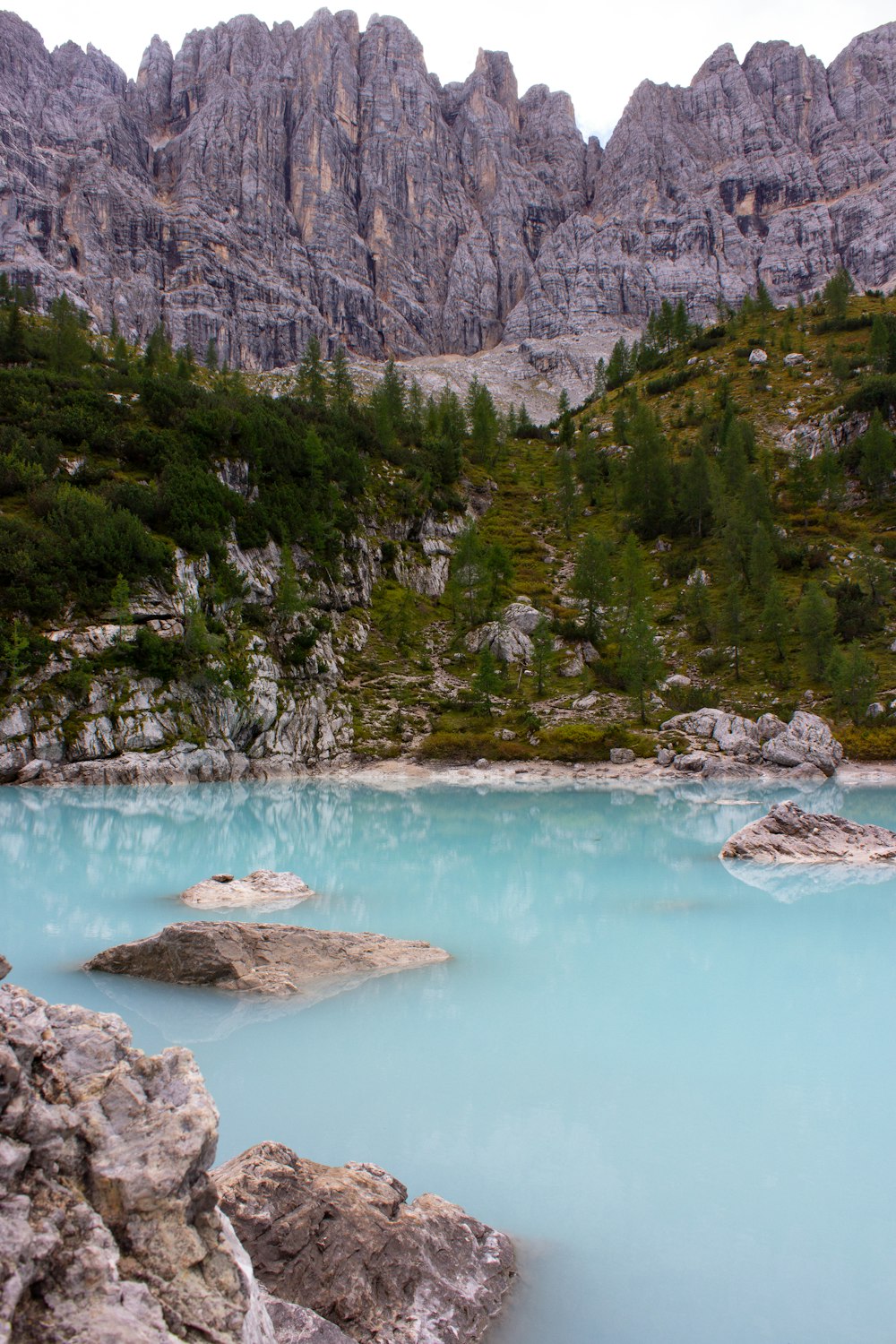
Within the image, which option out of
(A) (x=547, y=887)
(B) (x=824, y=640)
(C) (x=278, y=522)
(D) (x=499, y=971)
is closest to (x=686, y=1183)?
(D) (x=499, y=971)

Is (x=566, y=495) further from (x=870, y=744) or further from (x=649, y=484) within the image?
(x=870, y=744)

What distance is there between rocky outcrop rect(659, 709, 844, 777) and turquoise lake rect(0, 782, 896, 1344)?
24.0 metres

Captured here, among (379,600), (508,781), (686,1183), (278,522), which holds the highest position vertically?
(278,522)

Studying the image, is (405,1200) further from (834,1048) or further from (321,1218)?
(834,1048)

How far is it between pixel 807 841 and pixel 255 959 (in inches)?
696

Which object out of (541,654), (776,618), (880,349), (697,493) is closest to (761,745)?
(776,618)

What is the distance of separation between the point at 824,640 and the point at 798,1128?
2107 inches

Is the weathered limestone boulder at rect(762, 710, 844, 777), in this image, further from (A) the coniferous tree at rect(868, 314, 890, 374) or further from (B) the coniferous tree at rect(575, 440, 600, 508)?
(A) the coniferous tree at rect(868, 314, 890, 374)

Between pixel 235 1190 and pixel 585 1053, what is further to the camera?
pixel 585 1053

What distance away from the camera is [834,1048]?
1042cm

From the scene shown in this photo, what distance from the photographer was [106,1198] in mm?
3408

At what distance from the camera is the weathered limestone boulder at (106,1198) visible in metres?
2.92

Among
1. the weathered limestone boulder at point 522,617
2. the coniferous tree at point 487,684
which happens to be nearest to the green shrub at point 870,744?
the coniferous tree at point 487,684

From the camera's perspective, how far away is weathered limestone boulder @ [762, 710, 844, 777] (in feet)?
143
